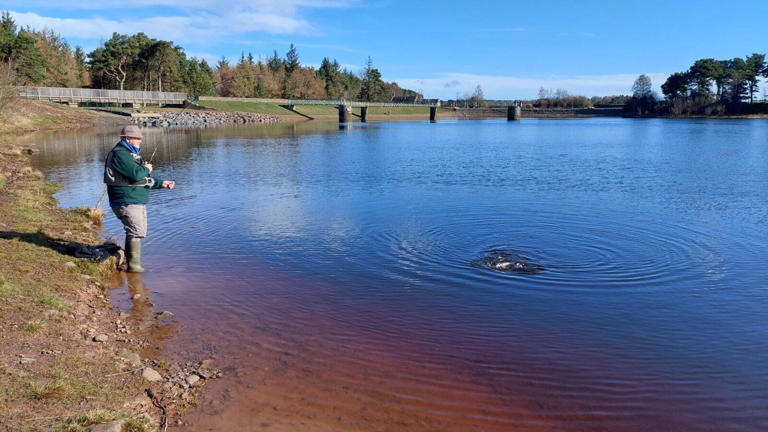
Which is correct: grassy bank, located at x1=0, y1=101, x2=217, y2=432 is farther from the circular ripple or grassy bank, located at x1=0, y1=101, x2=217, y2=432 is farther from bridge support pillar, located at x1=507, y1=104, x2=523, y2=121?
bridge support pillar, located at x1=507, y1=104, x2=523, y2=121

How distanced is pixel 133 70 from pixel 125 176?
102030 mm

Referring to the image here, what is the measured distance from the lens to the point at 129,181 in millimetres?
9945

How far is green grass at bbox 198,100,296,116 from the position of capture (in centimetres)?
10000

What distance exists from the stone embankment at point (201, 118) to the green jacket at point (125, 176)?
193 feet

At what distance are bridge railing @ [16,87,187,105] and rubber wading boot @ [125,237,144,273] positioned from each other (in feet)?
219

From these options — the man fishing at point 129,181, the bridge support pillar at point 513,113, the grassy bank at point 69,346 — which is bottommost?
the grassy bank at point 69,346

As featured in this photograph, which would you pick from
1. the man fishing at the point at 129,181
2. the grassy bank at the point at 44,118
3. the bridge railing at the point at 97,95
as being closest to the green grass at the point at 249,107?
the bridge railing at the point at 97,95

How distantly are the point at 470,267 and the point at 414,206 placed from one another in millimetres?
7197

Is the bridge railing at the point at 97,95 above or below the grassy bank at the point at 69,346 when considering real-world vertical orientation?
above

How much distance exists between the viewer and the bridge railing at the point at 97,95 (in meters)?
71.2

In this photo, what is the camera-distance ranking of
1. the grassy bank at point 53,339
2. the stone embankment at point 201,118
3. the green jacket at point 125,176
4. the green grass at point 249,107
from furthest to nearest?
the green grass at point 249,107, the stone embankment at point 201,118, the green jacket at point 125,176, the grassy bank at point 53,339

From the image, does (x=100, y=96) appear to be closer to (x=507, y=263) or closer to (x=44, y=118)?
(x=44, y=118)

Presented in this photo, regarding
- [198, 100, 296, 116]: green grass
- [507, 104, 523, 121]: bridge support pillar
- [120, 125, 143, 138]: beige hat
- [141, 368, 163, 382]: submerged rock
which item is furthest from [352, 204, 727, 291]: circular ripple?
[507, 104, 523, 121]: bridge support pillar

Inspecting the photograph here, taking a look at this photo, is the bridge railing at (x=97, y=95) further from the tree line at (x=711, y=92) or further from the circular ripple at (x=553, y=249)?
the tree line at (x=711, y=92)
